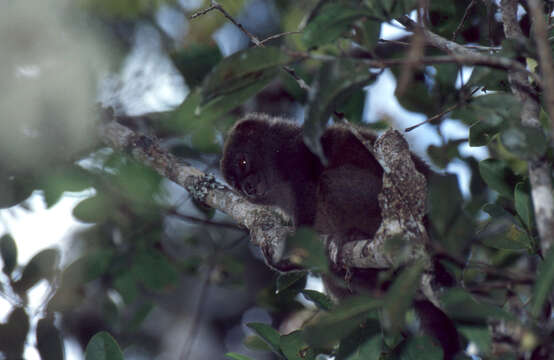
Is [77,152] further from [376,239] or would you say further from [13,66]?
[376,239]

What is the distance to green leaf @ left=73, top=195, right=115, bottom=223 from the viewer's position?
4176 mm

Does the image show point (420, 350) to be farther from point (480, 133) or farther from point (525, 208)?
point (480, 133)

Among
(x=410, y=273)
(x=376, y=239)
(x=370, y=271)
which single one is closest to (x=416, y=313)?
(x=370, y=271)

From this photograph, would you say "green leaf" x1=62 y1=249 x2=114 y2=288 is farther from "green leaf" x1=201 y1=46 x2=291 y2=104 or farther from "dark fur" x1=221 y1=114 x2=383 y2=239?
"green leaf" x1=201 y1=46 x2=291 y2=104

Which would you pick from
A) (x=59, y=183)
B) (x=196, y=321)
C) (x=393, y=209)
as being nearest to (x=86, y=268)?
(x=59, y=183)

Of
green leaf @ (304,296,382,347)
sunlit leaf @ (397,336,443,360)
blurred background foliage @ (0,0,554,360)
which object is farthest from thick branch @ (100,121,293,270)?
green leaf @ (304,296,382,347)

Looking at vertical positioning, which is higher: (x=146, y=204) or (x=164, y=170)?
(x=164, y=170)

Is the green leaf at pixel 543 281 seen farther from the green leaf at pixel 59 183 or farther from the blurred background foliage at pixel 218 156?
the green leaf at pixel 59 183

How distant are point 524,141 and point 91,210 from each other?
353 centimetres

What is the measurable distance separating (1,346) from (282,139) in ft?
9.40

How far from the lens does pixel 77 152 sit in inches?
163

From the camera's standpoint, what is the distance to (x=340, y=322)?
5.25ft

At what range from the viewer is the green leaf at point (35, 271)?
139 inches

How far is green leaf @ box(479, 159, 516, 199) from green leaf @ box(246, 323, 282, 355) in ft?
4.87
